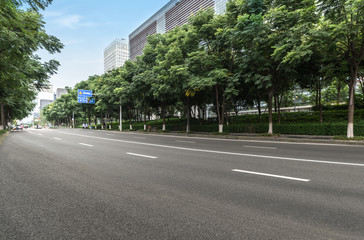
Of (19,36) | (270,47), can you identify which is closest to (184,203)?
(19,36)

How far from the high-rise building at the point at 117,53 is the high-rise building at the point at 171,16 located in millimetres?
26478

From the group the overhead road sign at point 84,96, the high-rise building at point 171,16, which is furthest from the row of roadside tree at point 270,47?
the overhead road sign at point 84,96

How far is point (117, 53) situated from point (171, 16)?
64.5 m

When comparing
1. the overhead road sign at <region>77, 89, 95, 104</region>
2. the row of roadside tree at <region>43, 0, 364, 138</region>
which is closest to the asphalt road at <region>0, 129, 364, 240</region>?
the row of roadside tree at <region>43, 0, 364, 138</region>

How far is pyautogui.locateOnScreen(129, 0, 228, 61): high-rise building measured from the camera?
48281 mm

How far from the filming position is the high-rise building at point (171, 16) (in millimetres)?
48281

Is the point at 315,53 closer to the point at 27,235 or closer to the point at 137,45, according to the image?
the point at 27,235

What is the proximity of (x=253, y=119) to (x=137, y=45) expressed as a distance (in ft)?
241

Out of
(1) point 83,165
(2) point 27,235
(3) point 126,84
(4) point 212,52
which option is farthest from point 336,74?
(3) point 126,84

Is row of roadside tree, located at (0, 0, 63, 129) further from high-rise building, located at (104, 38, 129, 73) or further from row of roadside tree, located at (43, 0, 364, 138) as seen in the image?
high-rise building, located at (104, 38, 129, 73)

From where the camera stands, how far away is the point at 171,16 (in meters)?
59.7

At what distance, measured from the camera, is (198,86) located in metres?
16.6

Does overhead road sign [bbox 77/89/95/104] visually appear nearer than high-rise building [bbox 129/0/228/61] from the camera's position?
Yes

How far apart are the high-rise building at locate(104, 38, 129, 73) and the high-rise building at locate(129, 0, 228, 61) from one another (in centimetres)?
2648
